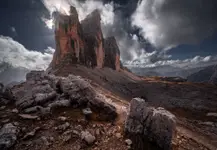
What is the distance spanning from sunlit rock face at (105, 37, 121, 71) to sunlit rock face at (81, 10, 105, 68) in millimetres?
20456

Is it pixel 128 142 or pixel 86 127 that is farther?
pixel 86 127

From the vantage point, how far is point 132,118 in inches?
522

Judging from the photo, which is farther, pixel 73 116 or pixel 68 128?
pixel 73 116

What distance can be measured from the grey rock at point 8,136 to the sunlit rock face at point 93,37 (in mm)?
92469

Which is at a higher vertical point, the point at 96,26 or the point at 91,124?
the point at 96,26

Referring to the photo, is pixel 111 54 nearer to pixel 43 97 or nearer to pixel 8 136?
pixel 43 97

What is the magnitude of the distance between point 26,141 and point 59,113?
5355mm

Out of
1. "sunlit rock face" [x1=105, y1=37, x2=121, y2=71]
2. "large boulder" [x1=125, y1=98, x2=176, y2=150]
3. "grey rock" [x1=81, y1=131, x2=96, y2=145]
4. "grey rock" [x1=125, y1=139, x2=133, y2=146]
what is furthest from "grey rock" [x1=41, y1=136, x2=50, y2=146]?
"sunlit rock face" [x1=105, y1=37, x2=121, y2=71]

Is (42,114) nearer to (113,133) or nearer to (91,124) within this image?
(91,124)

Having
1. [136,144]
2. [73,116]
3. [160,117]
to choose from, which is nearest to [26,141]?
[73,116]

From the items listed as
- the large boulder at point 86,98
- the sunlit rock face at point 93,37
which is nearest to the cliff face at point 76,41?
the sunlit rock face at point 93,37

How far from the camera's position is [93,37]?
116 m

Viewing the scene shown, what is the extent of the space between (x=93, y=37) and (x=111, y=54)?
122 feet

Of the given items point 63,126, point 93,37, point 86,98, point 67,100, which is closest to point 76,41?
point 93,37
